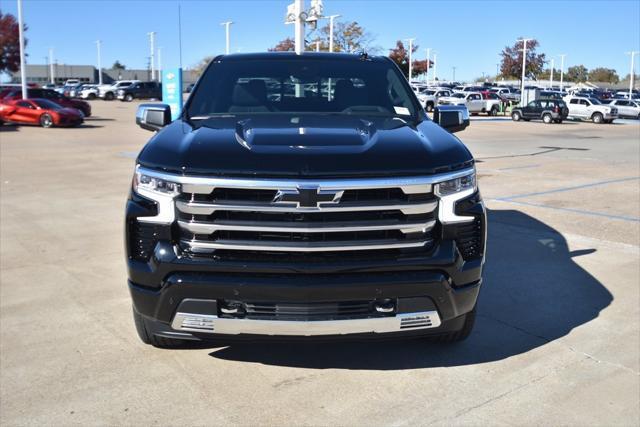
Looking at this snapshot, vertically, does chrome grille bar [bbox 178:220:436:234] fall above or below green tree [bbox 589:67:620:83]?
below

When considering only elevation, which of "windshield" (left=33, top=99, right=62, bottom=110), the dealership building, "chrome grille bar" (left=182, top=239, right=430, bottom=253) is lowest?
"chrome grille bar" (left=182, top=239, right=430, bottom=253)

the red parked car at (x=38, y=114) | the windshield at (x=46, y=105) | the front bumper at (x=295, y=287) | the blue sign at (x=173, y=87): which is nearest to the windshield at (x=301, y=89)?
the front bumper at (x=295, y=287)

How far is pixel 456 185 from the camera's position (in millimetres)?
3475

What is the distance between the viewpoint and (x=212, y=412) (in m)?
3.41

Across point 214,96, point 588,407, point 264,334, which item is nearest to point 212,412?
point 264,334

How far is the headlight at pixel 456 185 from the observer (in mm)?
3400

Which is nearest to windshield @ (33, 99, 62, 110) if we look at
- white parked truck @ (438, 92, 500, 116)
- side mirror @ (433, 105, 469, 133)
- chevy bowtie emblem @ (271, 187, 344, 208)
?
side mirror @ (433, 105, 469, 133)

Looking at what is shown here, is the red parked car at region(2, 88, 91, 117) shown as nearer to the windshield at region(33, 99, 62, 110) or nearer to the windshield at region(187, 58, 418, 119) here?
the windshield at region(33, 99, 62, 110)

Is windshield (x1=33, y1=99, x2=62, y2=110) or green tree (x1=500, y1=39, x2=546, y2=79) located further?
green tree (x1=500, y1=39, x2=546, y2=79)

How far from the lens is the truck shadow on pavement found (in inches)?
161

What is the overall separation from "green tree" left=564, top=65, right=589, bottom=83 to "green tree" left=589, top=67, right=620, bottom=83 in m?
1.60

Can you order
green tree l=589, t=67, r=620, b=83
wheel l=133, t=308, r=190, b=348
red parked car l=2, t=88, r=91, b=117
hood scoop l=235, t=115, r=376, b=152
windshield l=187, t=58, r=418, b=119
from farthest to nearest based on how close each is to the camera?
green tree l=589, t=67, r=620, b=83 < red parked car l=2, t=88, r=91, b=117 < windshield l=187, t=58, r=418, b=119 < wheel l=133, t=308, r=190, b=348 < hood scoop l=235, t=115, r=376, b=152

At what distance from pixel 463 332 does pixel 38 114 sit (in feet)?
90.7

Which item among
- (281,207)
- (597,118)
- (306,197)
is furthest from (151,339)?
(597,118)
